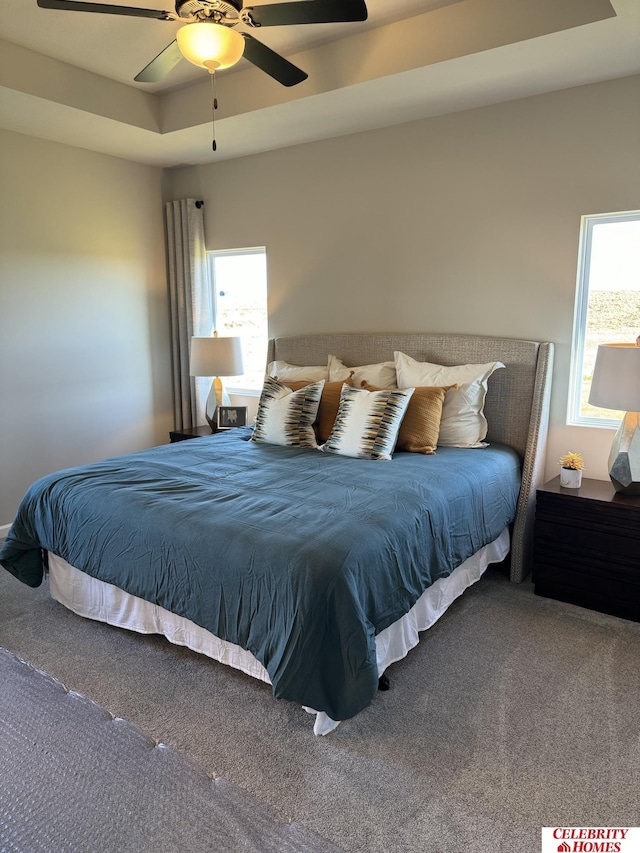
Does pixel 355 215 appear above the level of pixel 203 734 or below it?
above

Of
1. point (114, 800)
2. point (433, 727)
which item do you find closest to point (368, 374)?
point (433, 727)

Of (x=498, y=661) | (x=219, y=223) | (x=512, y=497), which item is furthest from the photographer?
(x=219, y=223)

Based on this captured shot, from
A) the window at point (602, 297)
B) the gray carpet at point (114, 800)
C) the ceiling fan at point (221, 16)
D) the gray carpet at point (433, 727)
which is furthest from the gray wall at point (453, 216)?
the gray carpet at point (114, 800)

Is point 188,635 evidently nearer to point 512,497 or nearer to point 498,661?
point 498,661

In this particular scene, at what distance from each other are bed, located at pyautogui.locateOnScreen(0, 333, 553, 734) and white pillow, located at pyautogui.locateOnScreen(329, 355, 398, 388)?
375 millimetres

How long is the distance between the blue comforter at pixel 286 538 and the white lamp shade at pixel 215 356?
1227mm

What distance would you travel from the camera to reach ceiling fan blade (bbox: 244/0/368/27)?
2.09 metres

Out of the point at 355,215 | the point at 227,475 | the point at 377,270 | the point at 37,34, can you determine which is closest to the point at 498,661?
the point at 227,475

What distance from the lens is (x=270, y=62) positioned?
8.04 feet

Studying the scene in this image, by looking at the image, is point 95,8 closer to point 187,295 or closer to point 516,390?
point 516,390

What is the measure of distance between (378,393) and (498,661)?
5.00ft

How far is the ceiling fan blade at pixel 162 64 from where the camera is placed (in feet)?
7.96

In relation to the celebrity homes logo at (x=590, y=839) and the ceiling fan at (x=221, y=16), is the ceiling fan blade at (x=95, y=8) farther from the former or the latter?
the celebrity homes logo at (x=590, y=839)

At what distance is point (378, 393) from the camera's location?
3359 mm
